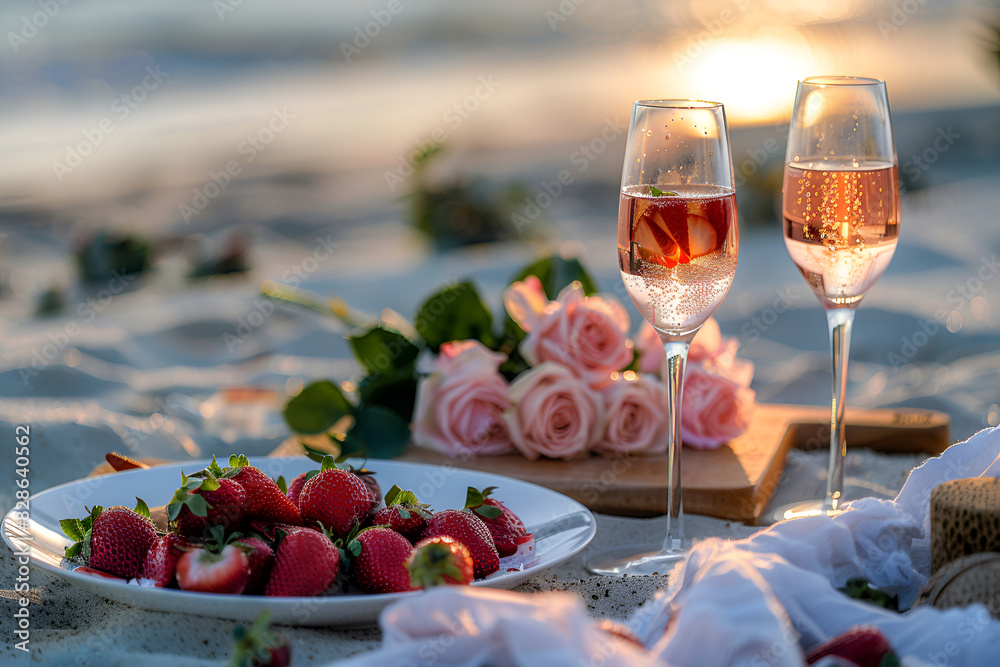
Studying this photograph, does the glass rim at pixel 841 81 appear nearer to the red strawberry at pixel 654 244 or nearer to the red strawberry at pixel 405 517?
the red strawberry at pixel 654 244

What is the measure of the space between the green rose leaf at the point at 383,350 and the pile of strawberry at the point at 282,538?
3.07 ft

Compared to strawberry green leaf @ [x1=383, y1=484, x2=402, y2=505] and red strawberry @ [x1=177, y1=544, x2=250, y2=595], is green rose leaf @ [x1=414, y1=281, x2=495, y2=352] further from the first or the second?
red strawberry @ [x1=177, y1=544, x2=250, y2=595]

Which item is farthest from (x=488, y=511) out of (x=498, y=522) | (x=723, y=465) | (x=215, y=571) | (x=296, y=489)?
(x=723, y=465)

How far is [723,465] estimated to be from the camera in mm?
2064

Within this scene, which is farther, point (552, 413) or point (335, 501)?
point (552, 413)

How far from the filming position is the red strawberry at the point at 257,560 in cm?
124

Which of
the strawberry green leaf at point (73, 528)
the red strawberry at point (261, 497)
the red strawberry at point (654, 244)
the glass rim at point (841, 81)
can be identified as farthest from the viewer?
the glass rim at point (841, 81)

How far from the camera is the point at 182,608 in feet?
4.12

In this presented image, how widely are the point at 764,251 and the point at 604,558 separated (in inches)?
185

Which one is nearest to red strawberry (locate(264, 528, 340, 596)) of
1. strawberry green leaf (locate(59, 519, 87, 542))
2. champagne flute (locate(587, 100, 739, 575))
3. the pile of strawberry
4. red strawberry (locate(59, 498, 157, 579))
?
the pile of strawberry

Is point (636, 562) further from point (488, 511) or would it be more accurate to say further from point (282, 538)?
point (282, 538)

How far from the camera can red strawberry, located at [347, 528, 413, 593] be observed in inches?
49.1

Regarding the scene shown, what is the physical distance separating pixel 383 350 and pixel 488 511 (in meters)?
1.01

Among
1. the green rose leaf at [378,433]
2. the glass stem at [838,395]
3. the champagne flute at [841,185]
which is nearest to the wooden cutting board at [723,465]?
the green rose leaf at [378,433]
